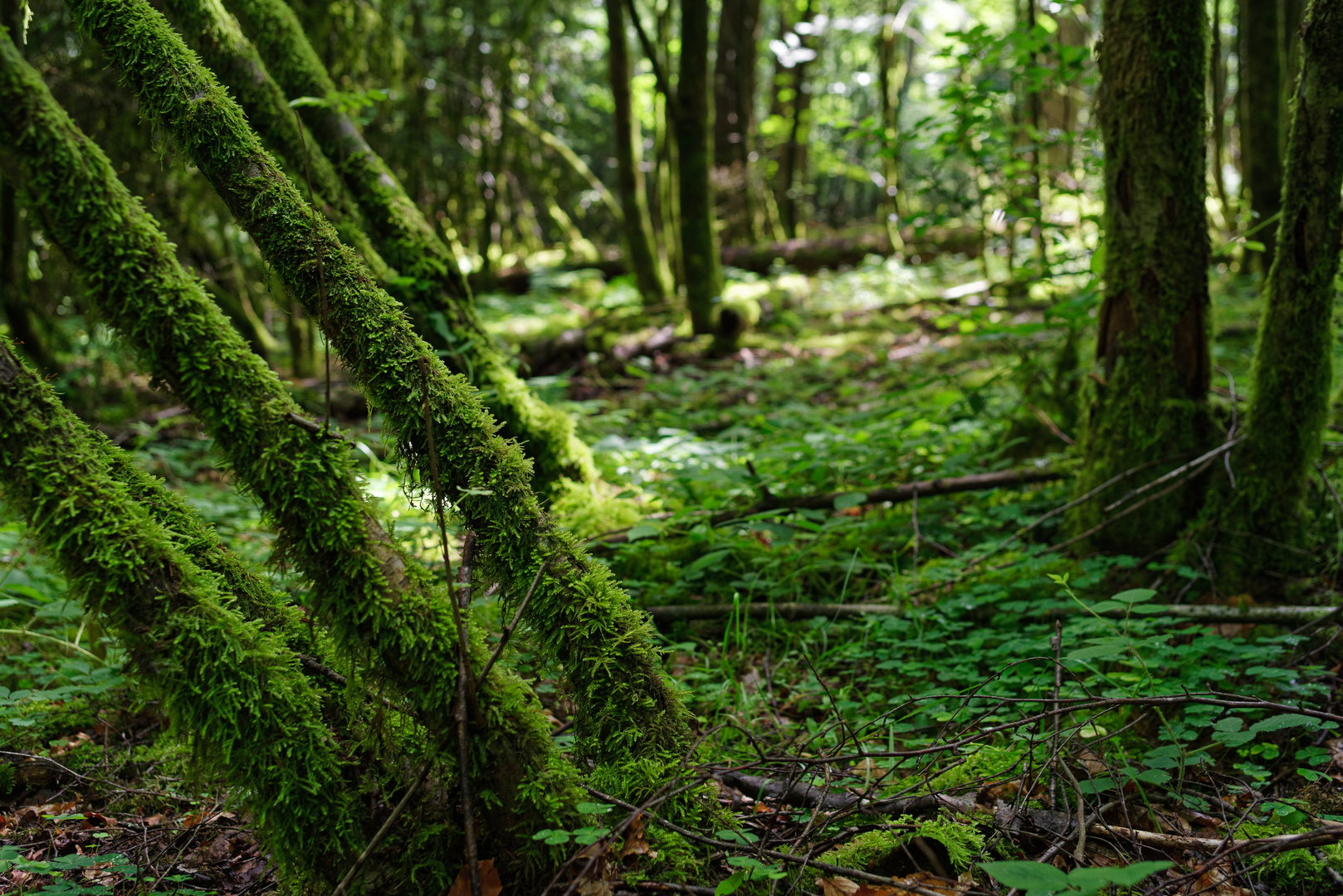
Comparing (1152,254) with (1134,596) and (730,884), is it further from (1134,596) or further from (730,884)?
(730,884)

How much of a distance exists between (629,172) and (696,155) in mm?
1210

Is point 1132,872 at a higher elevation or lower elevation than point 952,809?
higher

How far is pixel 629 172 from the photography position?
9977 mm

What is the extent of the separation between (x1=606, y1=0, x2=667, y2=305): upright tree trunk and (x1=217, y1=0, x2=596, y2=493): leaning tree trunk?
6.52 m

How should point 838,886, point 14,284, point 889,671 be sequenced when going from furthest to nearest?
point 14,284, point 889,671, point 838,886

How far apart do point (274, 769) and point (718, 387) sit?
645cm

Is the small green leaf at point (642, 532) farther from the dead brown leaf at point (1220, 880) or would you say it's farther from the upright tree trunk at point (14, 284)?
the upright tree trunk at point (14, 284)

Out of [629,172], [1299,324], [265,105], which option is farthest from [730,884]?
[629,172]

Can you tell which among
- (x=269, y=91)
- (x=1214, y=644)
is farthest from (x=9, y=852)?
(x=1214, y=644)

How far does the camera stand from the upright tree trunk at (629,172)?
9539mm

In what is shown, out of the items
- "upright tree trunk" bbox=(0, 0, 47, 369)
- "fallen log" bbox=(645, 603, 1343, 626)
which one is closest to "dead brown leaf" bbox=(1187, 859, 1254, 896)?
"fallen log" bbox=(645, 603, 1343, 626)

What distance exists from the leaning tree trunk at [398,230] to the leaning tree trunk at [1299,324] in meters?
3.17

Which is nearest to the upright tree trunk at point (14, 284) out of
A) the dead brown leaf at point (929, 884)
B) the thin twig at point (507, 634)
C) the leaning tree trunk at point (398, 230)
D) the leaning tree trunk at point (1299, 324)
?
the leaning tree trunk at point (398, 230)

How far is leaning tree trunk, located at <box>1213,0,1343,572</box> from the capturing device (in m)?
2.75
